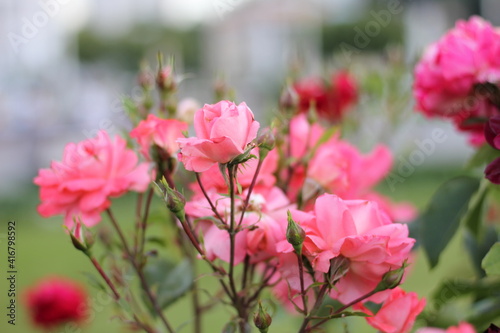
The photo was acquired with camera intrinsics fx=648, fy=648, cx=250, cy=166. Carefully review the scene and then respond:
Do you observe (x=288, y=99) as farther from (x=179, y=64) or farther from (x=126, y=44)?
(x=126, y=44)

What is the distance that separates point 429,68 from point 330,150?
14 centimetres

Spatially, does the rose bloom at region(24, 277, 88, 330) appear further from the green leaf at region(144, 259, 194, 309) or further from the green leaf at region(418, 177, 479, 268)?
the green leaf at region(418, 177, 479, 268)

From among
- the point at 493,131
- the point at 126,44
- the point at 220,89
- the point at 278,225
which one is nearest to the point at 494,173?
the point at 493,131

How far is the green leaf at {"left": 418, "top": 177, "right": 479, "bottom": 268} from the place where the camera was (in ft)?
1.67

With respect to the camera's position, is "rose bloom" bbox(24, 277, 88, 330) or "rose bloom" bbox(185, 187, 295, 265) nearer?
"rose bloom" bbox(185, 187, 295, 265)

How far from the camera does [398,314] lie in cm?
36

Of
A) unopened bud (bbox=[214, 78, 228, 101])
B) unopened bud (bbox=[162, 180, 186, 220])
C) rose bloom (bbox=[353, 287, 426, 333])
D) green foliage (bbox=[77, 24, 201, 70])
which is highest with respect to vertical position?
unopened bud (bbox=[162, 180, 186, 220])

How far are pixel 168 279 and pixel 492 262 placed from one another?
0.25 meters

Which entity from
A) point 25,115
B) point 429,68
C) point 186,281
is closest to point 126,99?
point 186,281

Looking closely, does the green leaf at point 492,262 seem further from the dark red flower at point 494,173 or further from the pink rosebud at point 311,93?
the pink rosebud at point 311,93

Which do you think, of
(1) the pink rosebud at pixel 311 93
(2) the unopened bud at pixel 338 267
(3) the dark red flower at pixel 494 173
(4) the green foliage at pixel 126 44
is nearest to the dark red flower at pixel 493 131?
(3) the dark red flower at pixel 494 173

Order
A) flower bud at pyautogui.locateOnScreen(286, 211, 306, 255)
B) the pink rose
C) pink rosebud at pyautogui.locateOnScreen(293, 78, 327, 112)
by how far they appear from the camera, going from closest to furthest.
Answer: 1. flower bud at pyautogui.locateOnScreen(286, 211, 306, 255)
2. the pink rose
3. pink rosebud at pyautogui.locateOnScreen(293, 78, 327, 112)

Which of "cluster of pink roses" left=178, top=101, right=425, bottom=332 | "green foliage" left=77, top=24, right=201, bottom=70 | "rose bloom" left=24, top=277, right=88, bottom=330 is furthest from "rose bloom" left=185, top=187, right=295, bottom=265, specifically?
"green foliage" left=77, top=24, right=201, bottom=70

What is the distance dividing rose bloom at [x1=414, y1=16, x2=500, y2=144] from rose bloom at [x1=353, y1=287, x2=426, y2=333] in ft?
0.63
